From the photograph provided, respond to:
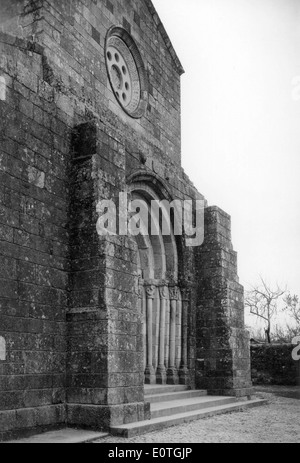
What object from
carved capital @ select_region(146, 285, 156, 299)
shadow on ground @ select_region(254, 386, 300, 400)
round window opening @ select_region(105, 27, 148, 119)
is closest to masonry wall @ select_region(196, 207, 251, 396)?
carved capital @ select_region(146, 285, 156, 299)

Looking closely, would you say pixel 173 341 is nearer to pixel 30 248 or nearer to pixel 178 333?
pixel 178 333

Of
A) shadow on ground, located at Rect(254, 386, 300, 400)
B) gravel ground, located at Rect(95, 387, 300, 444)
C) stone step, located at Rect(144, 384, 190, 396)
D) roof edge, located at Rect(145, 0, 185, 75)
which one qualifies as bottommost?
shadow on ground, located at Rect(254, 386, 300, 400)

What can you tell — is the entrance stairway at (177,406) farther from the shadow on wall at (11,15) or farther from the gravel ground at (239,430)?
the shadow on wall at (11,15)

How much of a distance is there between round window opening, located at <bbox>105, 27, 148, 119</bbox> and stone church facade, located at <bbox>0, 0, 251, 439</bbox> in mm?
61

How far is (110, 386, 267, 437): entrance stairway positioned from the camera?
5.69 meters

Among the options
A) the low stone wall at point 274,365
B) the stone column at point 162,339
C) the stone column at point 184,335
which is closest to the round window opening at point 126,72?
the stone column at point 162,339

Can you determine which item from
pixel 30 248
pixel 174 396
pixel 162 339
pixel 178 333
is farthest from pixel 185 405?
pixel 30 248

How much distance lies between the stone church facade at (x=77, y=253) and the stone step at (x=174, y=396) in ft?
1.00

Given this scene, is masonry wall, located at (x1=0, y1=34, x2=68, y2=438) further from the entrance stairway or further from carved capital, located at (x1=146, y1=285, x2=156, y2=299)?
carved capital, located at (x1=146, y1=285, x2=156, y2=299)

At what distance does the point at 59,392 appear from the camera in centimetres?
578

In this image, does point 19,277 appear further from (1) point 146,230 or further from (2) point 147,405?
(1) point 146,230

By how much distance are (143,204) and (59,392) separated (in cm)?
392

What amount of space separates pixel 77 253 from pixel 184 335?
12.5ft

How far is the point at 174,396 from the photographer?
8.12 meters
